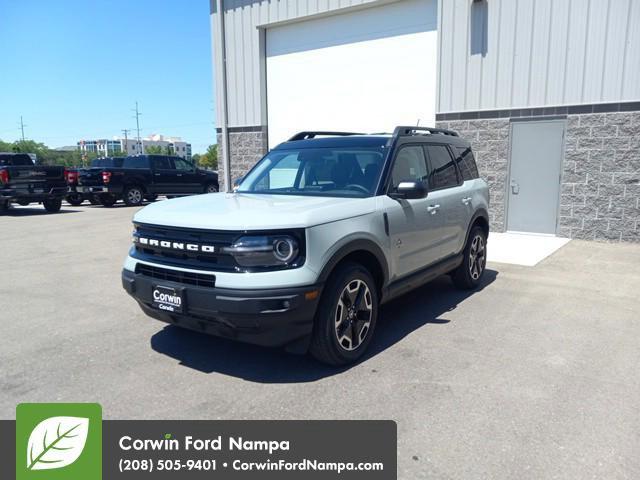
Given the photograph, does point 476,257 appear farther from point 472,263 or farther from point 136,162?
point 136,162

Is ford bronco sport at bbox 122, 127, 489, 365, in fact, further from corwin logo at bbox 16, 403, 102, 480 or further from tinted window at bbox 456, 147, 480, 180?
corwin logo at bbox 16, 403, 102, 480

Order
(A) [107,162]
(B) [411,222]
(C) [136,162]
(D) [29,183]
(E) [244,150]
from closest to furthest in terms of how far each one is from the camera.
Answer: (B) [411,222]
(E) [244,150]
(D) [29,183]
(C) [136,162]
(A) [107,162]

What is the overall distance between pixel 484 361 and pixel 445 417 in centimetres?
107

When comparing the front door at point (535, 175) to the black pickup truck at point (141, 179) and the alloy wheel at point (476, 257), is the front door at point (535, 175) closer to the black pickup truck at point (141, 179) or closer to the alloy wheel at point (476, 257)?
the alloy wheel at point (476, 257)

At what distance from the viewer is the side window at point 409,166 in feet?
15.2

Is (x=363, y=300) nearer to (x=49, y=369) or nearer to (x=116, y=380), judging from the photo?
(x=116, y=380)

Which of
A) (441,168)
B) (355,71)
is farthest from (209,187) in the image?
(441,168)

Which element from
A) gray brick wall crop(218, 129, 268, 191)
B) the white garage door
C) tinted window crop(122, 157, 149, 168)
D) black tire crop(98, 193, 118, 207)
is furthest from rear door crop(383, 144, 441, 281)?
tinted window crop(122, 157, 149, 168)

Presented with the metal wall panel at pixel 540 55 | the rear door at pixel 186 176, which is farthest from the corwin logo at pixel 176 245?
the rear door at pixel 186 176

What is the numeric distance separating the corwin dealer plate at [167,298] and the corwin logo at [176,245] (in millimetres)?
309

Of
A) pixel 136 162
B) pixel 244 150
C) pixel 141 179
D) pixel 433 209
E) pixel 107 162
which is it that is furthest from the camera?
pixel 107 162

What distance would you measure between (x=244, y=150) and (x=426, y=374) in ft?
38.4

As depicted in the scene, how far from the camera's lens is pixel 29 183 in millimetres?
15586

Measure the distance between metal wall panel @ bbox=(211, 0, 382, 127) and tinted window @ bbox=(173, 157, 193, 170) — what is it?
604 centimetres
